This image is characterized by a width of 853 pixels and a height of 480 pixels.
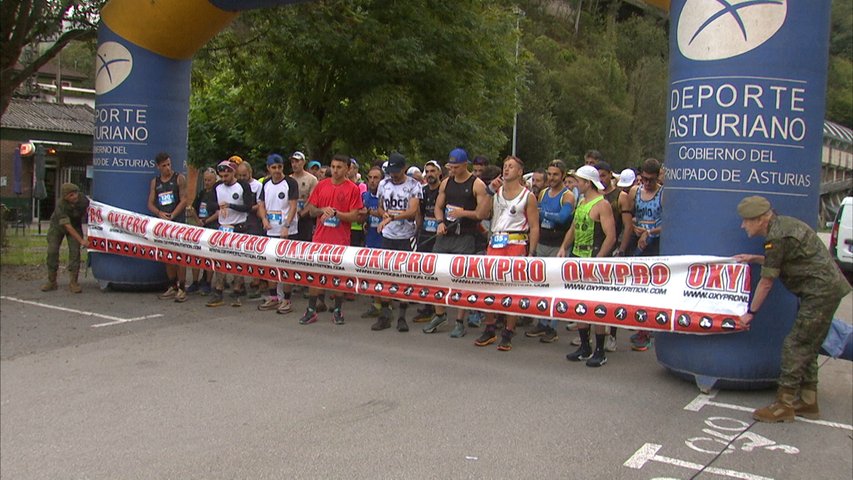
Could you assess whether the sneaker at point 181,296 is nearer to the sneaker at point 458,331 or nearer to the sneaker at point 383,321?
the sneaker at point 383,321

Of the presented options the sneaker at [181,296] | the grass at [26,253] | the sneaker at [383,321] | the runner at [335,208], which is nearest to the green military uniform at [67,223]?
the sneaker at [181,296]

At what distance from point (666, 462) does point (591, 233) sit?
3.24 m

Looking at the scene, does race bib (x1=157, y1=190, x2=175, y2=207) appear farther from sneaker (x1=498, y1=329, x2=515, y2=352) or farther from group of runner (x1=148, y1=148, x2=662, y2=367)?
sneaker (x1=498, y1=329, x2=515, y2=352)

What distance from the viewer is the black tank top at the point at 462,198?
27.4 feet

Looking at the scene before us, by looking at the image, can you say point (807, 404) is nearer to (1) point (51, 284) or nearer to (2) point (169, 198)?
(2) point (169, 198)

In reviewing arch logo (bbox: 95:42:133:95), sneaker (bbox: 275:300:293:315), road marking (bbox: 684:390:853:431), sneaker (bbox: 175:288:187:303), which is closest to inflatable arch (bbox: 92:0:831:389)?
road marking (bbox: 684:390:853:431)

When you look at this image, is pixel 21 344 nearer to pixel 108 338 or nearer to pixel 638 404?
pixel 108 338

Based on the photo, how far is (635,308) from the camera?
6625 millimetres

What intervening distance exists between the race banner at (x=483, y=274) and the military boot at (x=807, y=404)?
69 centimetres

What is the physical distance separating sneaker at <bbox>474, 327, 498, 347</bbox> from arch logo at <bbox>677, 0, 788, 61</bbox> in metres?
3.48

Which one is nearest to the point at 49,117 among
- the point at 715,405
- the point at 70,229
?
the point at 70,229

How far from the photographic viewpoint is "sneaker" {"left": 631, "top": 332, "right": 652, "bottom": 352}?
27.0 ft

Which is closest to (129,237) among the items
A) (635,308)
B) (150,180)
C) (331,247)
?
(150,180)

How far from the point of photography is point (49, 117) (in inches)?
1268
